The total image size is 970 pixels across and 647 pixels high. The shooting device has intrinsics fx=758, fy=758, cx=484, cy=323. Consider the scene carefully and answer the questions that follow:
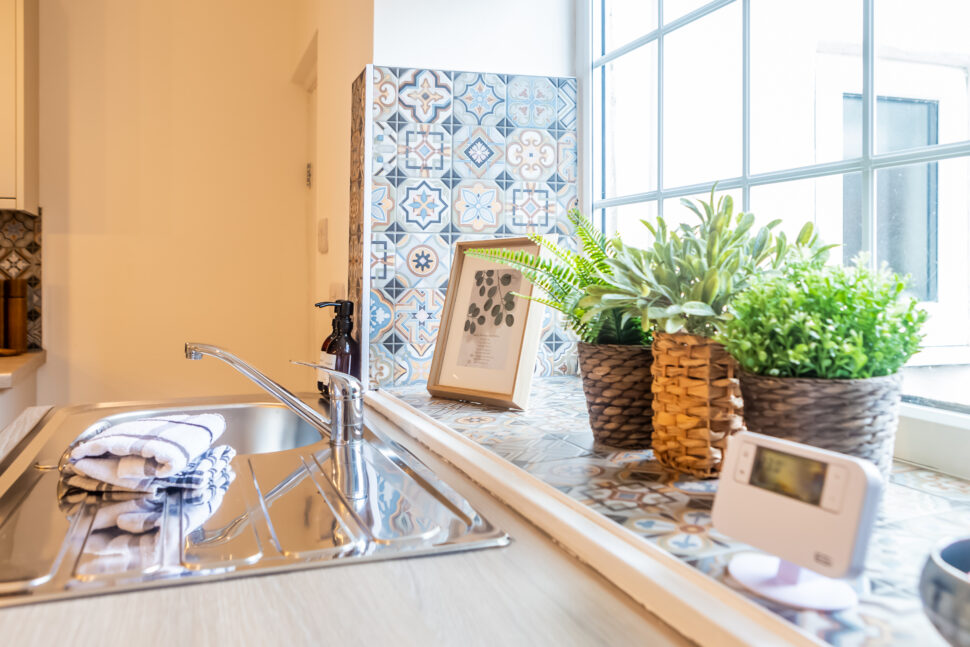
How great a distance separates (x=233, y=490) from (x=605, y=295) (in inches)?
21.9

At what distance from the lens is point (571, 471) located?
0.91m

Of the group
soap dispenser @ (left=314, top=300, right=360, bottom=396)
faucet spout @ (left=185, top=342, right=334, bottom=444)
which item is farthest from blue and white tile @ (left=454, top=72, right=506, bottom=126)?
faucet spout @ (left=185, top=342, right=334, bottom=444)

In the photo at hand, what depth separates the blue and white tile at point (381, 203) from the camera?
1600mm

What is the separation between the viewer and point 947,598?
42cm

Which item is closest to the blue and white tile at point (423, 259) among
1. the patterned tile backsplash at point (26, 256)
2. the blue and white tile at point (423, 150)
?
the blue and white tile at point (423, 150)

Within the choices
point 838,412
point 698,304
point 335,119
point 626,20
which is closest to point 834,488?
point 838,412

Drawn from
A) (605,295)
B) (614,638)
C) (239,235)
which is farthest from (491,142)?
(239,235)

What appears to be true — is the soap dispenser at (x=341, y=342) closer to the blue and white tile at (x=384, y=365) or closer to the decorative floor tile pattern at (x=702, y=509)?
the blue and white tile at (x=384, y=365)

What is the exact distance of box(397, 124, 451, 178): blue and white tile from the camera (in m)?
1.61

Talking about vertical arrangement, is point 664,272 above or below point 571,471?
above

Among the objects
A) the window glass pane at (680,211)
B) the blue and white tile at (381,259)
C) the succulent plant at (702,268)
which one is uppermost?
the window glass pane at (680,211)

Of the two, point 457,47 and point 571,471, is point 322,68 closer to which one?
point 457,47

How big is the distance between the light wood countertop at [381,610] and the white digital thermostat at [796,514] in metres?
0.09

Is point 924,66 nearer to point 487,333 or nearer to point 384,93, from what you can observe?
point 487,333
